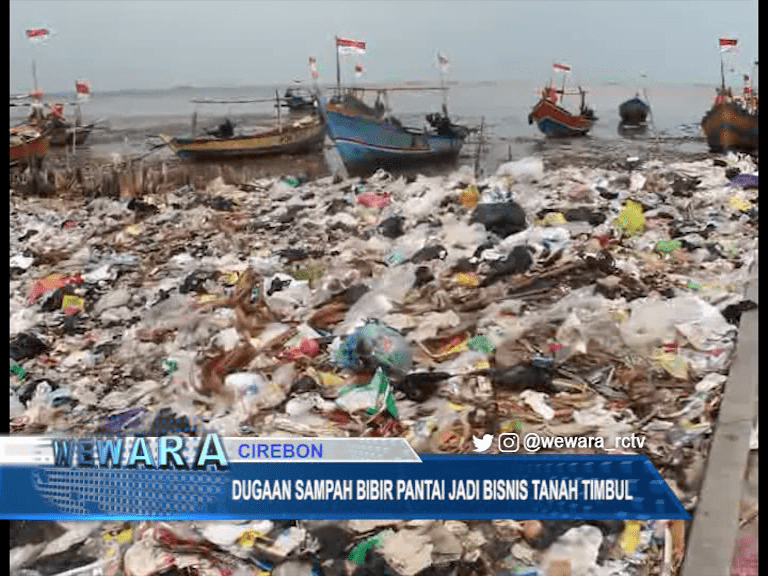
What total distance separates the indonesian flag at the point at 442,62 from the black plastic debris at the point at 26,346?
5.24ft

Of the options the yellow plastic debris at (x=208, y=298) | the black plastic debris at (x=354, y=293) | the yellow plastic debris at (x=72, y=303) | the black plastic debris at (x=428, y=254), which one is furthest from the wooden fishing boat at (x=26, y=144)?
the black plastic debris at (x=428, y=254)

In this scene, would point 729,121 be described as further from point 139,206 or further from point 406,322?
point 139,206

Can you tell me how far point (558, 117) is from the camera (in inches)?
101

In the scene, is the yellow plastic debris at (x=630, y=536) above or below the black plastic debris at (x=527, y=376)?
below

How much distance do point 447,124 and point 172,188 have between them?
1001 mm

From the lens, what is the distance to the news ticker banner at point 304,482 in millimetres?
1976

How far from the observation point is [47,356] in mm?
A: 2570

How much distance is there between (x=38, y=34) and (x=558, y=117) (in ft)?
5.49

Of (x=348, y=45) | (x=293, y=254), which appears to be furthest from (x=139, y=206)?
(x=348, y=45)

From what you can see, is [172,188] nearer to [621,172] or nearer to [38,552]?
[38,552]

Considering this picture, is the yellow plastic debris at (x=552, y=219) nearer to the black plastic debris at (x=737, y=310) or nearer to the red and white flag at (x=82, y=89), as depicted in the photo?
the black plastic debris at (x=737, y=310)

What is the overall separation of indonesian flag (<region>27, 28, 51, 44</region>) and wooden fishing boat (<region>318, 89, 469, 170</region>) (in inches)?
34.2

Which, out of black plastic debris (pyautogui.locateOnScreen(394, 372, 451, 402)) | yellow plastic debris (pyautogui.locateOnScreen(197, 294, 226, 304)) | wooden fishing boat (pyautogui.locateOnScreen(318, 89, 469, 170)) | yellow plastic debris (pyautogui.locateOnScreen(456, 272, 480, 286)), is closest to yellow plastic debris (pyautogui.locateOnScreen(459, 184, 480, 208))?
wooden fishing boat (pyautogui.locateOnScreen(318, 89, 469, 170))

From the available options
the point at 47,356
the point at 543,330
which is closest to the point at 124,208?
the point at 47,356
